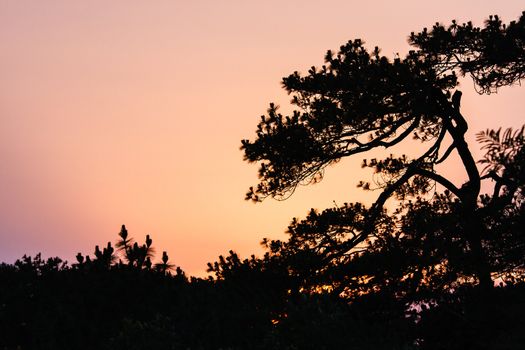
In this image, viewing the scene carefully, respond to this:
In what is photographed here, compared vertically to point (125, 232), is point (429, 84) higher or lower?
higher

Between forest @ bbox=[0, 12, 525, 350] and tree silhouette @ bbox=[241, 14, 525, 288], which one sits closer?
forest @ bbox=[0, 12, 525, 350]

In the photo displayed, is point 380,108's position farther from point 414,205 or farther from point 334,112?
point 414,205

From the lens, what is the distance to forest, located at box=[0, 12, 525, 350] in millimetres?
7730

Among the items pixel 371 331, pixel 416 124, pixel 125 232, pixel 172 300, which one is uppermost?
pixel 416 124

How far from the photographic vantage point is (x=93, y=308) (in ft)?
28.1

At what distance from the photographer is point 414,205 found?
13883mm

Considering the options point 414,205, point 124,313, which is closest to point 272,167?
point 414,205

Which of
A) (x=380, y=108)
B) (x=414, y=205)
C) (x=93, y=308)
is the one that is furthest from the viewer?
(x=380, y=108)

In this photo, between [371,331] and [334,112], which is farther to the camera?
[334,112]

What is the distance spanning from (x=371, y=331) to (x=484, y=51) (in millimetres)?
9490

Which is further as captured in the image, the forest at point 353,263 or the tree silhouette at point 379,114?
the tree silhouette at point 379,114

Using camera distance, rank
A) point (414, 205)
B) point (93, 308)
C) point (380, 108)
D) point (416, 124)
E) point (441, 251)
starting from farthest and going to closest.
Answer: point (416, 124) < point (380, 108) < point (414, 205) < point (441, 251) < point (93, 308)

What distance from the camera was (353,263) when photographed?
13.0 m

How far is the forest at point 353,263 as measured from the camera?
773 centimetres
